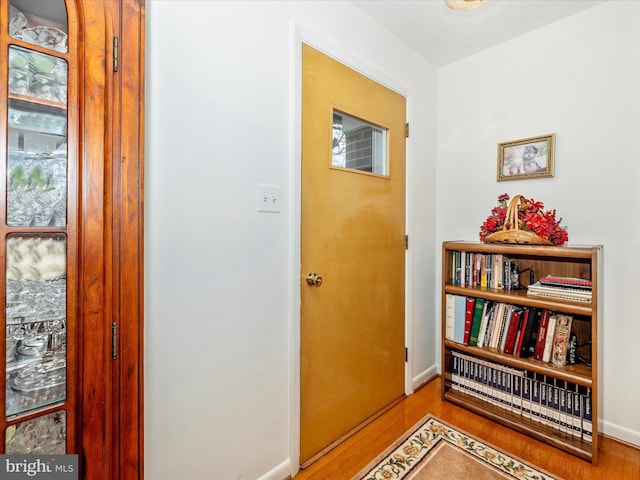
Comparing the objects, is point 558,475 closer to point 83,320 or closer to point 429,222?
point 429,222

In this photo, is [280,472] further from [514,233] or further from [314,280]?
[514,233]

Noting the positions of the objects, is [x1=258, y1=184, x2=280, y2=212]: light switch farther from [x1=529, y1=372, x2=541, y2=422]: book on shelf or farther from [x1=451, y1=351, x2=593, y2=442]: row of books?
[x1=529, y1=372, x2=541, y2=422]: book on shelf

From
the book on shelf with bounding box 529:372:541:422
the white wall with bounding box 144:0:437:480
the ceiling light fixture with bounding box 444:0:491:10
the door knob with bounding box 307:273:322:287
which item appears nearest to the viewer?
the white wall with bounding box 144:0:437:480

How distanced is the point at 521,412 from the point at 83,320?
2349mm

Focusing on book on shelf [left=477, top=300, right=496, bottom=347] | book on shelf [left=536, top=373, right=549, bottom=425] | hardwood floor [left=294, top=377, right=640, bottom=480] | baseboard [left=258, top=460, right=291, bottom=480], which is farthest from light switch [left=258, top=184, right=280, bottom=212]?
book on shelf [left=536, top=373, right=549, bottom=425]

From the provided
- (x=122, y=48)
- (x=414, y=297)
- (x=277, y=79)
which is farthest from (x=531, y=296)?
(x=122, y=48)

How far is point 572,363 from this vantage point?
68.7 inches

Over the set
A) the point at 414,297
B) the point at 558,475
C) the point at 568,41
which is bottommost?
the point at 558,475

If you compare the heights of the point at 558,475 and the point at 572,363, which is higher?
the point at 572,363

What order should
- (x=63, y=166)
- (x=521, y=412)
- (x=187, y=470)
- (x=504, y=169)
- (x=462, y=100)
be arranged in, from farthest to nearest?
(x=462, y=100) → (x=504, y=169) → (x=521, y=412) → (x=187, y=470) → (x=63, y=166)

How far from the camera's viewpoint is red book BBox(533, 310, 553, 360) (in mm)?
1806

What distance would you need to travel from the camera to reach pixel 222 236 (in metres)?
1.26

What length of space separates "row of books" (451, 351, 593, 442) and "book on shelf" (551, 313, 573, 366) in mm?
164

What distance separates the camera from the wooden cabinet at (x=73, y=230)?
0.85 m
